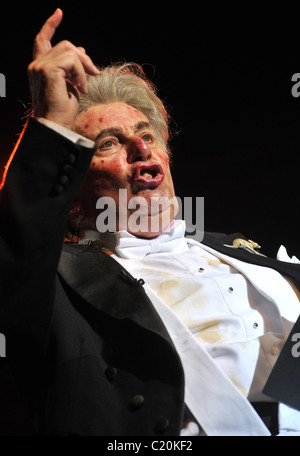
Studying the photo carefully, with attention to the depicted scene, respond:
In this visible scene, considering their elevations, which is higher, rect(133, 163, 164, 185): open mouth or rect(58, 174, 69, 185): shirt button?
rect(133, 163, 164, 185): open mouth

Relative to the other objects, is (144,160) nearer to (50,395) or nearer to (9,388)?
(50,395)

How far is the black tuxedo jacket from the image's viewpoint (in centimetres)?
104

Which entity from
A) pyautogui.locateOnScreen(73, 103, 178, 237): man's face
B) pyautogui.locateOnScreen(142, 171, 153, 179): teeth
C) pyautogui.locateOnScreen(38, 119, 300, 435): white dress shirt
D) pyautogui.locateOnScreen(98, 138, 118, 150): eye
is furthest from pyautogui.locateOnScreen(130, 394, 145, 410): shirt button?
pyautogui.locateOnScreen(98, 138, 118, 150): eye

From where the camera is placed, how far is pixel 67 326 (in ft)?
3.96

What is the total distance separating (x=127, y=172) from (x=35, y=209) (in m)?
0.62

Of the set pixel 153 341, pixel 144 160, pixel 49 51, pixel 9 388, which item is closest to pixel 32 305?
pixel 153 341

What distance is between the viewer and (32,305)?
109 centimetres

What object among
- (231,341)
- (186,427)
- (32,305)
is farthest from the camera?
(231,341)

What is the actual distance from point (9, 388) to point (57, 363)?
2.68ft

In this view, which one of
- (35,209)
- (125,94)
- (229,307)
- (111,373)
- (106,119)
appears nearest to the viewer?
(35,209)

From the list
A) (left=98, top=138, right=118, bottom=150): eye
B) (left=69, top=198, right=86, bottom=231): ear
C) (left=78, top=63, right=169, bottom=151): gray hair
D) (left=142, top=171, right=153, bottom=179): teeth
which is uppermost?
(left=78, top=63, right=169, bottom=151): gray hair
